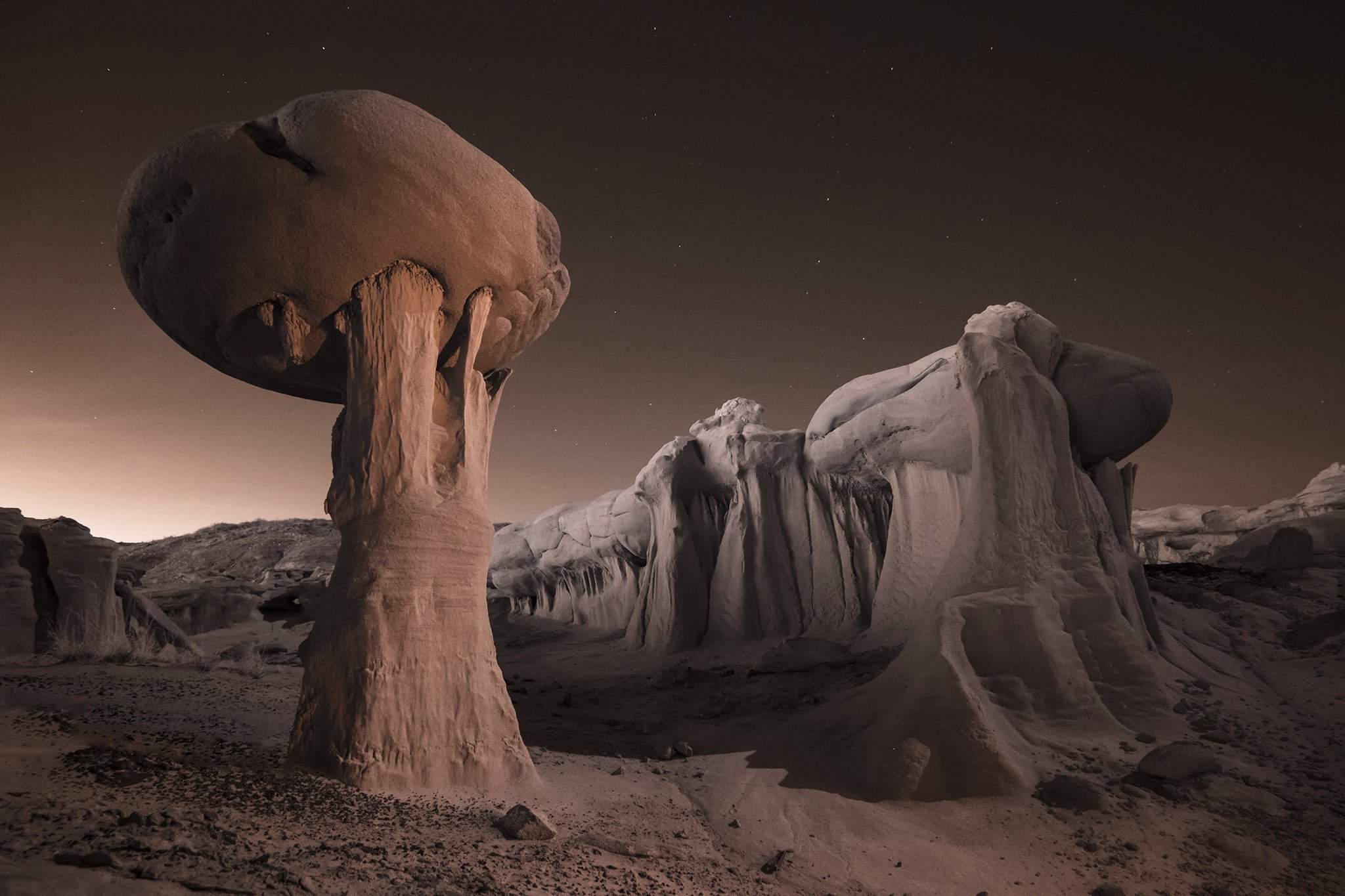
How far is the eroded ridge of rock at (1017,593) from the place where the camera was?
211 inches

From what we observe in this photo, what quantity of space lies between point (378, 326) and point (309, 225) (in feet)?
2.58

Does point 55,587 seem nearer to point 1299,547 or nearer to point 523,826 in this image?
point 523,826

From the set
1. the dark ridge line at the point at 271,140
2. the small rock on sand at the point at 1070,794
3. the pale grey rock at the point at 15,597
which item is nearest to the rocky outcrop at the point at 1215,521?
the small rock on sand at the point at 1070,794

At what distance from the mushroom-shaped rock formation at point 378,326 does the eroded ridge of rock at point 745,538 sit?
→ 8878mm

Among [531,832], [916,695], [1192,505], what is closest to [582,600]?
[916,695]

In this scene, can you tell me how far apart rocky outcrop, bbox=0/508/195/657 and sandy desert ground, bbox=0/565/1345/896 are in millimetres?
2788

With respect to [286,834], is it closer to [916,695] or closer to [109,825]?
[109,825]

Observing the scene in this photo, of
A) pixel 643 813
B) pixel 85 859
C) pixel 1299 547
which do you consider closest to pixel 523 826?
pixel 643 813

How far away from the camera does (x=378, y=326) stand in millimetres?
4938

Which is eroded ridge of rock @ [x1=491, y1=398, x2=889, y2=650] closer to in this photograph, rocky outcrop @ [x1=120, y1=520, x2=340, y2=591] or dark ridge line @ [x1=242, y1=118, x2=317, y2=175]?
dark ridge line @ [x1=242, y1=118, x2=317, y2=175]

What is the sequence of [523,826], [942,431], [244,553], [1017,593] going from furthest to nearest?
[244,553] → [942,431] → [1017,593] → [523,826]

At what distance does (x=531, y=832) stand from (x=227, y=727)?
2731mm

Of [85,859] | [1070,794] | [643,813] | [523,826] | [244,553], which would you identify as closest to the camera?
[85,859]

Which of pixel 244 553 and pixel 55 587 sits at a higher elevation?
pixel 244 553
